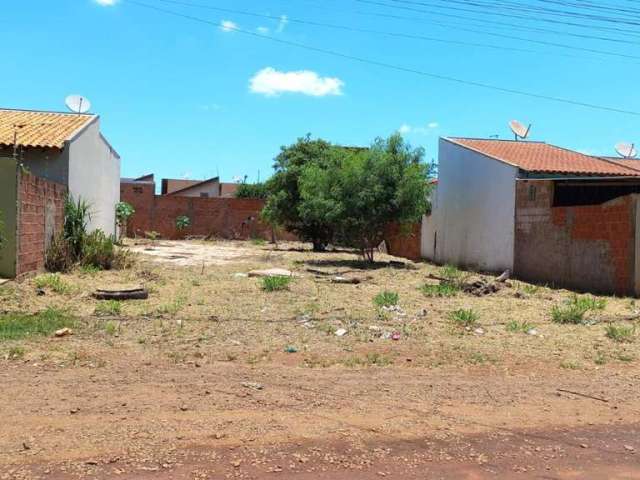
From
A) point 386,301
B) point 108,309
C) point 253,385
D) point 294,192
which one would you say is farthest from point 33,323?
point 294,192

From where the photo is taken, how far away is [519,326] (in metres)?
9.02

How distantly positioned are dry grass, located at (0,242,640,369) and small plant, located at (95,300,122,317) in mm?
25

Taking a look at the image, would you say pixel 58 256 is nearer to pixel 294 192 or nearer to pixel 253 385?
pixel 253 385

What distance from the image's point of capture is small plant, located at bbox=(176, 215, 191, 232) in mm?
37562

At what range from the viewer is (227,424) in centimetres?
453

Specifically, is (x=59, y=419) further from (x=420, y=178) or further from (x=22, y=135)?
(x=420, y=178)

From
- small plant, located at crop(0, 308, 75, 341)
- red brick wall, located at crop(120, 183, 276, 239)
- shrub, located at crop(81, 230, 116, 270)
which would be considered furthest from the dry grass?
red brick wall, located at crop(120, 183, 276, 239)

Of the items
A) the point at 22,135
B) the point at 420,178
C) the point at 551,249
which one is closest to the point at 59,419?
the point at 551,249

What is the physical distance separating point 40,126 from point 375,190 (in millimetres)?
11031

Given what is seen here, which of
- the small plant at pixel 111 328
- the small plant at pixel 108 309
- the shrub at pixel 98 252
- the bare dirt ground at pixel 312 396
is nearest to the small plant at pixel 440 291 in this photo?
the bare dirt ground at pixel 312 396

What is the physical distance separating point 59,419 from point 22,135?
1572 centimetres

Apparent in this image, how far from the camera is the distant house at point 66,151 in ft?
57.2

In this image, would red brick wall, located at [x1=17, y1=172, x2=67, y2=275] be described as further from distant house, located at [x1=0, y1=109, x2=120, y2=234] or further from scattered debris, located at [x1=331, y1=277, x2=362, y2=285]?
scattered debris, located at [x1=331, y1=277, x2=362, y2=285]

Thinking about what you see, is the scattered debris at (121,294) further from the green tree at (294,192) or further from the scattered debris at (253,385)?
the green tree at (294,192)
